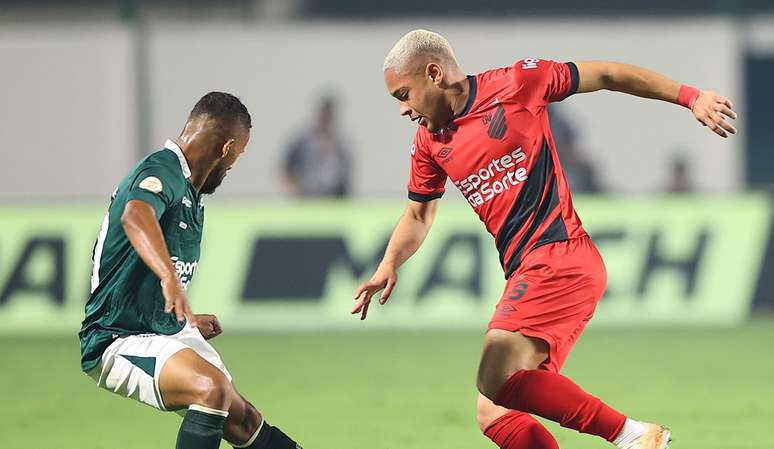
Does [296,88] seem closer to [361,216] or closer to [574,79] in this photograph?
[361,216]

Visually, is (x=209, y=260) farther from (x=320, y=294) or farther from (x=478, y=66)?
(x=478, y=66)

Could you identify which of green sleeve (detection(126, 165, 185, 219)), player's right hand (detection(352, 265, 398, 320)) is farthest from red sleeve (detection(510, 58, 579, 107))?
green sleeve (detection(126, 165, 185, 219))

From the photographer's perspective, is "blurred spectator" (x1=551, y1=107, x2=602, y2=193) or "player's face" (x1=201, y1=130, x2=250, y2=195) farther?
"blurred spectator" (x1=551, y1=107, x2=602, y2=193)

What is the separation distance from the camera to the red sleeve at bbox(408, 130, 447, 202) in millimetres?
5859

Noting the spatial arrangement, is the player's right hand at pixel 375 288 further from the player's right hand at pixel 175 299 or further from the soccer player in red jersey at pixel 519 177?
the player's right hand at pixel 175 299

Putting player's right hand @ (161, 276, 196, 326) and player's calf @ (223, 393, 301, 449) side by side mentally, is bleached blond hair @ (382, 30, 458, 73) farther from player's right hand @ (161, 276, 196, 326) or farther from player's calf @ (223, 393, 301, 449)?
player's calf @ (223, 393, 301, 449)

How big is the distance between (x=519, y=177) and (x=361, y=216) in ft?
24.1

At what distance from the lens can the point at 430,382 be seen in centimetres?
940

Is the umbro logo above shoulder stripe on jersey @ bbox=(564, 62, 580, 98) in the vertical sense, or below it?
below

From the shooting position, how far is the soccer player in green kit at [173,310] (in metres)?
5.10

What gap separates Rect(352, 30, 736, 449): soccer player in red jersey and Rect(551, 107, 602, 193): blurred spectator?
9680 mm

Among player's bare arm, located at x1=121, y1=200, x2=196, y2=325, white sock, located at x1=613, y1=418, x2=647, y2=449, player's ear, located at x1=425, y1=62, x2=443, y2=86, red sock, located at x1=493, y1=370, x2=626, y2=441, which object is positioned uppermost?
player's ear, located at x1=425, y1=62, x2=443, y2=86

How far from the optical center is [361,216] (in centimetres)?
1286

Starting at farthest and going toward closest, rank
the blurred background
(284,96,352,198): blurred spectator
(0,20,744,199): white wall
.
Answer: (0,20,744,199): white wall → (284,96,352,198): blurred spectator → the blurred background
